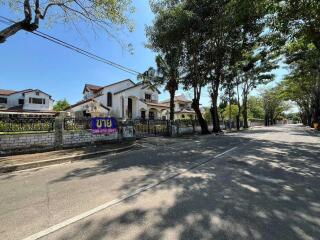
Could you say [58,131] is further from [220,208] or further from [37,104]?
[37,104]

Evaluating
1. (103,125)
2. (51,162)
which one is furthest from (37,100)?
(51,162)

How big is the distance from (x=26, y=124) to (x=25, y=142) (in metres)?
0.85

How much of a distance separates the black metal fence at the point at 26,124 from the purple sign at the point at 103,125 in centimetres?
284

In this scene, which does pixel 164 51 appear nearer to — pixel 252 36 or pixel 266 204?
pixel 252 36

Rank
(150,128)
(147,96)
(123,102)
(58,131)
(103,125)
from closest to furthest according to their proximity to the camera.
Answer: (58,131)
(103,125)
(150,128)
(123,102)
(147,96)

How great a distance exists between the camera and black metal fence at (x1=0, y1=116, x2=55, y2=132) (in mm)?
10617

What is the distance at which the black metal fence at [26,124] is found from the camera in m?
10.6

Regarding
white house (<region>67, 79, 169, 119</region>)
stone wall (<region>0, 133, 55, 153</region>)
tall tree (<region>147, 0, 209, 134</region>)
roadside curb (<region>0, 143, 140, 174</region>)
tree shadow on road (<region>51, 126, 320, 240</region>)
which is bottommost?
tree shadow on road (<region>51, 126, 320, 240</region>)

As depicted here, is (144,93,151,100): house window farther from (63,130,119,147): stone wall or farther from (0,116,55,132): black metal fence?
(0,116,55,132): black metal fence

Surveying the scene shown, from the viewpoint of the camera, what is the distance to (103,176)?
695 cm

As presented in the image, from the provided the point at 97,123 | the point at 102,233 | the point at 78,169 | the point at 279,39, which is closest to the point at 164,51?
the point at 279,39

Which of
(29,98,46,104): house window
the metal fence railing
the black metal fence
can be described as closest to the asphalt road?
the black metal fence

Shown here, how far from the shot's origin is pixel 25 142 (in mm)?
11133

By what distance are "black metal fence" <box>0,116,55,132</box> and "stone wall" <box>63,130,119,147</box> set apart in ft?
3.47
